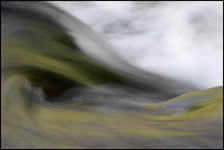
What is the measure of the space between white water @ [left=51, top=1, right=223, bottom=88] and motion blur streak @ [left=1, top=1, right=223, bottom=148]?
52 centimetres

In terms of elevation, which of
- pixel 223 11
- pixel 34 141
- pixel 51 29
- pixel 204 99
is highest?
pixel 223 11

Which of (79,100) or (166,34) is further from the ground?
(166,34)

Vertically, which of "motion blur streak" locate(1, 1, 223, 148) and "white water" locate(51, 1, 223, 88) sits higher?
"white water" locate(51, 1, 223, 88)

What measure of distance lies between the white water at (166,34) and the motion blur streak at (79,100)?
52cm

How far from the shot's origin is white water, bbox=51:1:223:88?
3436mm

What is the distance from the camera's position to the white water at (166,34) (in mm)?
3436

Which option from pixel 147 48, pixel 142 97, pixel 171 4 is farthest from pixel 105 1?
pixel 142 97

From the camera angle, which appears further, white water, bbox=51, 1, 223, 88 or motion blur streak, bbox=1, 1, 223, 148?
white water, bbox=51, 1, 223, 88

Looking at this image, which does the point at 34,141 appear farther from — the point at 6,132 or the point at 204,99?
the point at 204,99

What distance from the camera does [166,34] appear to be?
3930mm

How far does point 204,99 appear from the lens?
1.83 m

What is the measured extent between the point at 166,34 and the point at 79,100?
90.2 inches

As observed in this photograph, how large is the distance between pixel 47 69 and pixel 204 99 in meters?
0.74

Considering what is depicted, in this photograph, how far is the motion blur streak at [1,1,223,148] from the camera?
4.20 ft
